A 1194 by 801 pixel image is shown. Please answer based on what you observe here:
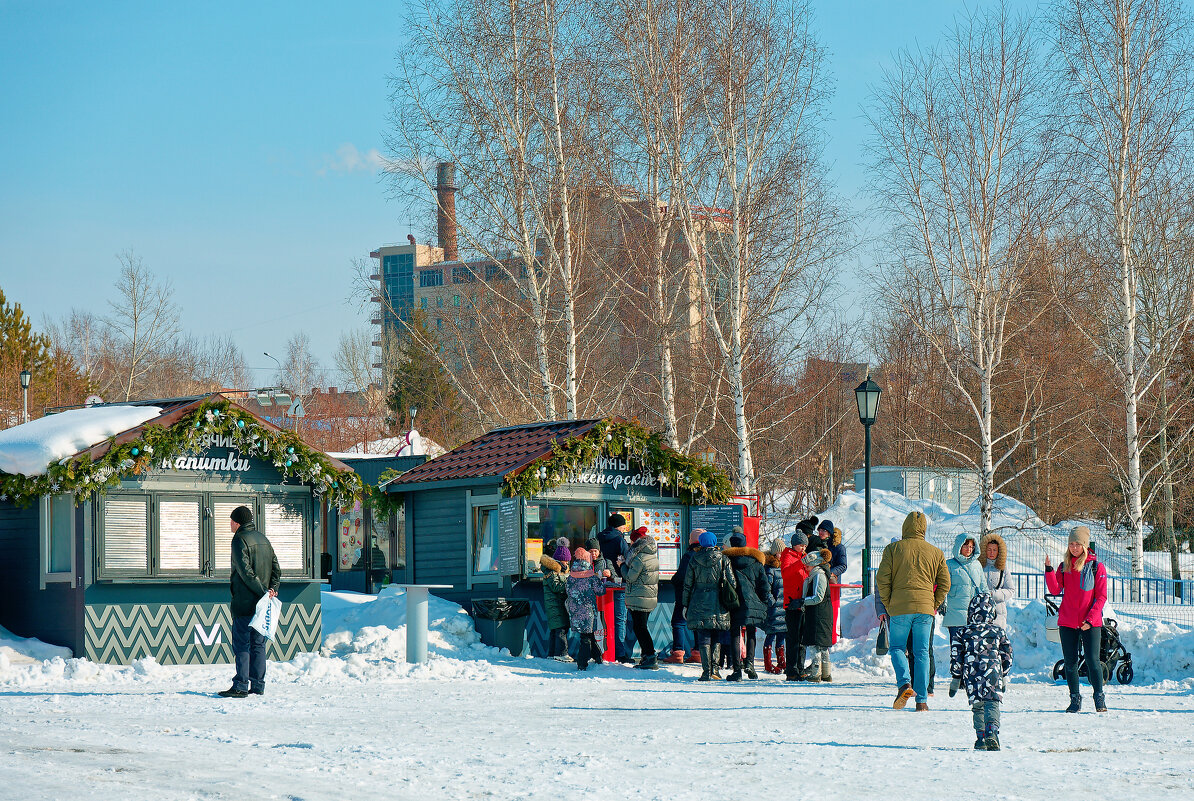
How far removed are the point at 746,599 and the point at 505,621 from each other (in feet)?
11.9

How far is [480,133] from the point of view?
89.2 ft

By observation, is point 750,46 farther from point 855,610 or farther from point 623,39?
point 855,610

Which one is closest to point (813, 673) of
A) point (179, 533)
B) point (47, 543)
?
point (179, 533)

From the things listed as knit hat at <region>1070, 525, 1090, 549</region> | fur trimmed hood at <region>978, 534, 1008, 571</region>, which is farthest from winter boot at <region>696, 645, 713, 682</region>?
knit hat at <region>1070, 525, 1090, 549</region>

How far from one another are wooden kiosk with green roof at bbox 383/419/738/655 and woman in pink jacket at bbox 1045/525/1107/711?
749 centimetres

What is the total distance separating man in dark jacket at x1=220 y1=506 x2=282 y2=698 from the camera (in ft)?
41.2

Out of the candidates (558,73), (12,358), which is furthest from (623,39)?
(12,358)

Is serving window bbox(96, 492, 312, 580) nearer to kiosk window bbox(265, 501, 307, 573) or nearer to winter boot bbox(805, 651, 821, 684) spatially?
kiosk window bbox(265, 501, 307, 573)

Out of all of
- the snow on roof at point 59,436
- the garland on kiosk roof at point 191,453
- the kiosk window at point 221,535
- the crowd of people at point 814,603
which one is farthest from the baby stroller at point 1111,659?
the snow on roof at point 59,436

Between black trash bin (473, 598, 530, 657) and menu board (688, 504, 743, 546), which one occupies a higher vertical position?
menu board (688, 504, 743, 546)

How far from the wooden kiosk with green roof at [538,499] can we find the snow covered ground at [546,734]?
221 centimetres

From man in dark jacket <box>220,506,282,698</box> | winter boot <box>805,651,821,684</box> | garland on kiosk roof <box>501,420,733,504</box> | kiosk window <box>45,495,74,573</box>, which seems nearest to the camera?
man in dark jacket <box>220,506,282,698</box>

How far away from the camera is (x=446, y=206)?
27922mm

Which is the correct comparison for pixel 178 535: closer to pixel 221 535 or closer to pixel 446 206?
pixel 221 535
